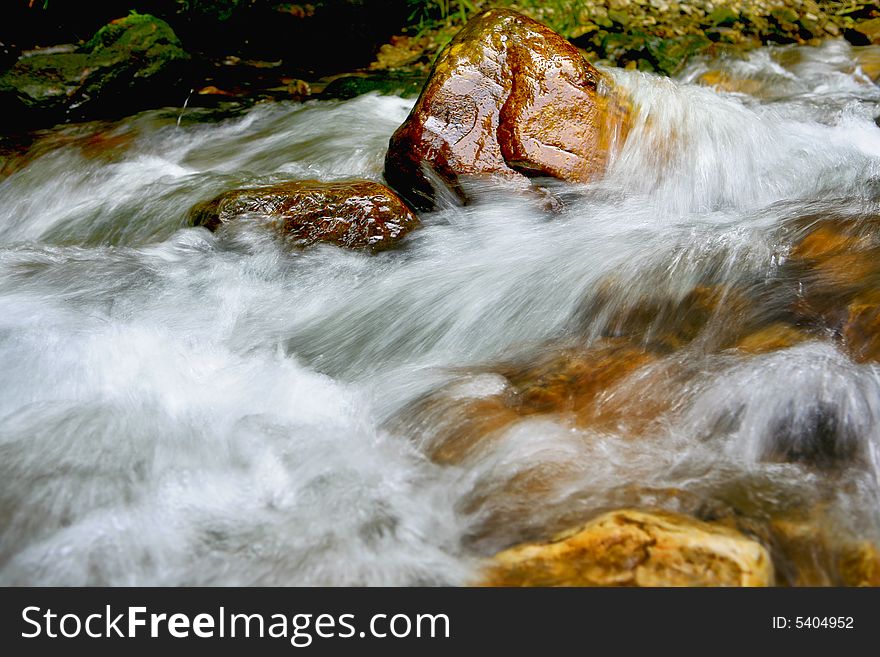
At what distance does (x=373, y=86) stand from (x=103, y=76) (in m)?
2.19

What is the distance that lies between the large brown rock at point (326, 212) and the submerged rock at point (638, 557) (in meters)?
2.35

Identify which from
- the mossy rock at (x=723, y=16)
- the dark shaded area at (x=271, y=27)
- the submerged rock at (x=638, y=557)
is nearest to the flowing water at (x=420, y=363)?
the submerged rock at (x=638, y=557)

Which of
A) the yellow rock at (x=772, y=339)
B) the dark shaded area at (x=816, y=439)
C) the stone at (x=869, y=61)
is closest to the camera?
the dark shaded area at (x=816, y=439)

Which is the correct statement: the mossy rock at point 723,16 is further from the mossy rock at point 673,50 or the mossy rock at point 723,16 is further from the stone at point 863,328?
the stone at point 863,328

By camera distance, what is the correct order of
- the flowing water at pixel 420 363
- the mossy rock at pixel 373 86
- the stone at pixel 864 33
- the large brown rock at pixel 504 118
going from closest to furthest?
the flowing water at pixel 420 363, the large brown rock at pixel 504 118, the mossy rock at pixel 373 86, the stone at pixel 864 33

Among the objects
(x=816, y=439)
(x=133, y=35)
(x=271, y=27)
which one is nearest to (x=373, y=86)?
(x=271, y=27)

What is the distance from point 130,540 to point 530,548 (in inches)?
48.9

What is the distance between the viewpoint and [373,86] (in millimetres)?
6660

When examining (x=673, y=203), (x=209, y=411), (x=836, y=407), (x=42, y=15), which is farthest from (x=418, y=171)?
(x=42, y=15)

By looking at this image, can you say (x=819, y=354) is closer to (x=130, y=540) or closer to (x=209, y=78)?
(x=130, y=540)

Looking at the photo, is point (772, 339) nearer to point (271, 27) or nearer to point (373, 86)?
point (373, 86)

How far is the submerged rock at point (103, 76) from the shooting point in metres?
5.83

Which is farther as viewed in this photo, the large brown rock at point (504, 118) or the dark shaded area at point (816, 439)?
the large brown rock at point (504, 118)

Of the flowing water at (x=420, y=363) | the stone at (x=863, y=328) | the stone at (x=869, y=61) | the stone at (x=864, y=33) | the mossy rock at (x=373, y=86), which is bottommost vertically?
the flowing water at (x=420, y=363)
